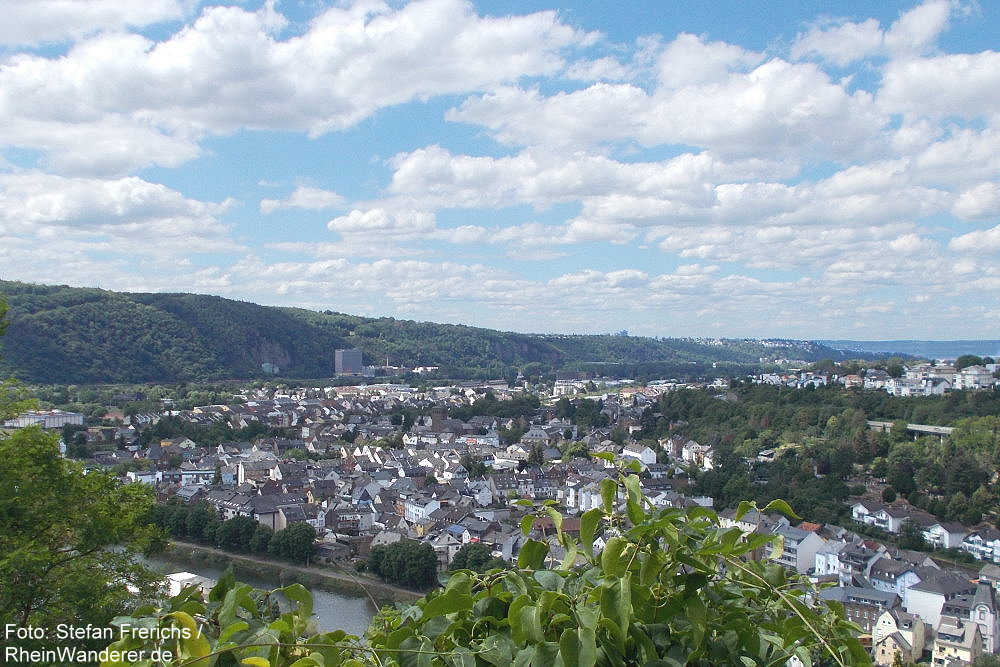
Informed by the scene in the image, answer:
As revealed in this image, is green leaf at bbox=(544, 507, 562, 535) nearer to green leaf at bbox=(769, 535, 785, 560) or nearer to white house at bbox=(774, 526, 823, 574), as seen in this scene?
green leaf at bbox=(769, 535, 785, 560)

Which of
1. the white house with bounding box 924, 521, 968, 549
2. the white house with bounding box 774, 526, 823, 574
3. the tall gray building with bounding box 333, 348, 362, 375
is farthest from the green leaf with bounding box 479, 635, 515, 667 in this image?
the tall gray building with bounding box 333, 348, 362, 375

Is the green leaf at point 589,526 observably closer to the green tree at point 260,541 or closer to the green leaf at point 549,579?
the green leaf at point 549,579

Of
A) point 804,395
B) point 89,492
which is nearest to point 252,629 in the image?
point 89,492

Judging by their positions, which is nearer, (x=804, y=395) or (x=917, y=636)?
(x=917, y=636)

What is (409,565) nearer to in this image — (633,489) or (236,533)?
(236,533)

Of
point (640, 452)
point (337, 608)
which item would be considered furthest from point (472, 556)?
point (640, 452)

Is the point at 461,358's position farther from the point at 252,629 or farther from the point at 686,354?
the point at 252,629
